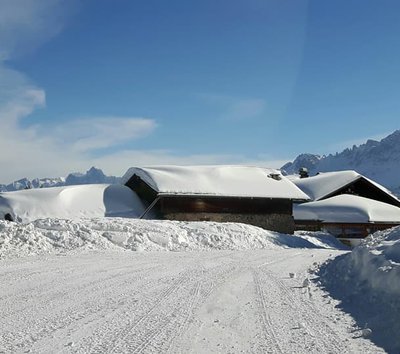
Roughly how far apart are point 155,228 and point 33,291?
12584mm

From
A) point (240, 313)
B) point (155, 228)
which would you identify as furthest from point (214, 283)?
point (155, 228)

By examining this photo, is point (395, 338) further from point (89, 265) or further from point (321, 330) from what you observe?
point (89, 265)

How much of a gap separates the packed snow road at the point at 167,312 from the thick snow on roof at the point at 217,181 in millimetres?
21075

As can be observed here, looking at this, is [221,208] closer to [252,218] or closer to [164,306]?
[252,218]

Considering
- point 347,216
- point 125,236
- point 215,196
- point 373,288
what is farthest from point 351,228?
point 373,288

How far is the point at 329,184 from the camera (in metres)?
47.8

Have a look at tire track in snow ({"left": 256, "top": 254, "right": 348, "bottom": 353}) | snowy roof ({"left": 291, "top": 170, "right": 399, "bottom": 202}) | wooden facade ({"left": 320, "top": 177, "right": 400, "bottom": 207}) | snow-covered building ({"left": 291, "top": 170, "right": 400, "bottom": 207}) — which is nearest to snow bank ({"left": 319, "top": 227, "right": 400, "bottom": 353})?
tire track in snow ({"left": 256, "top": 254, "right": 348, "bottom": 353})

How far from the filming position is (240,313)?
22.0 ft

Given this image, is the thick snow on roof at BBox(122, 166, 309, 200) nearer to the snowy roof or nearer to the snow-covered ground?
the snowy roof

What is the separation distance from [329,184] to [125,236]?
108 feet

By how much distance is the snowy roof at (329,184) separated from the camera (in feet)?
151

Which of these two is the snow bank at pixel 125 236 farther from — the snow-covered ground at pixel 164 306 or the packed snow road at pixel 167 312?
the packed snow road at pixel 167 312

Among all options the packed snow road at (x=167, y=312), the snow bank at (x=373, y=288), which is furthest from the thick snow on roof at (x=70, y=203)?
the snow bank at (x=373, y=288)

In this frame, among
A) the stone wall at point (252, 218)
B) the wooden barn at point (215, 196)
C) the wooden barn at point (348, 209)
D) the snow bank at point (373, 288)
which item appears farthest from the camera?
the wooden barn at point (348, 209)
